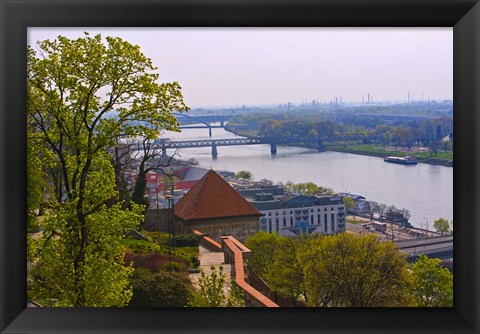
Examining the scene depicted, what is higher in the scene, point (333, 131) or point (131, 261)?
point (333, 131)

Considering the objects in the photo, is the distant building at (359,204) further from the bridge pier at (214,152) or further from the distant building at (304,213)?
the bridge pier at (214,152)

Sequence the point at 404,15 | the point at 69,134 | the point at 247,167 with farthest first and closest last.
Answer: the point at 247,167
the point at 69,134
the point at 404,15

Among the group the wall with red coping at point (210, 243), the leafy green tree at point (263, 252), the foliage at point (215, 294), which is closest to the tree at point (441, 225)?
the leafy green tree at point (263, 252)

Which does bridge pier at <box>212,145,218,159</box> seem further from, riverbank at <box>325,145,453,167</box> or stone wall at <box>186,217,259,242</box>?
riverbank at <box>325,145,453,167</box>

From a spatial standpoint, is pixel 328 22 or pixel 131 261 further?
pixel 131 261
